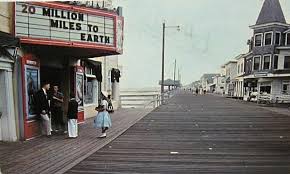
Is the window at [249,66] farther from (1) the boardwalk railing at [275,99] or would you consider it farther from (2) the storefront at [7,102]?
(2) the storefront at [7,102]

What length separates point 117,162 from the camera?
21.2 feet

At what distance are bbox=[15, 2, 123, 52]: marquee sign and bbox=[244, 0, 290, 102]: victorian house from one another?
2605cm

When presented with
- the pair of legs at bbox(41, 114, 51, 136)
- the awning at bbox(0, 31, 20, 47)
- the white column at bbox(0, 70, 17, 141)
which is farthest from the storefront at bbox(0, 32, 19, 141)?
the pair of legs at bbox(41, 114, 51, 136)

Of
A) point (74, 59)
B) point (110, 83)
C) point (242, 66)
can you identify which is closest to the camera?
point (74, 59)

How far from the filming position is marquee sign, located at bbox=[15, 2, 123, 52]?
867 centimetres

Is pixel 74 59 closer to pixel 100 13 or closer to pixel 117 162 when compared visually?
pixel 100 13

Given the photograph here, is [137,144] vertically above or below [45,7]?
below

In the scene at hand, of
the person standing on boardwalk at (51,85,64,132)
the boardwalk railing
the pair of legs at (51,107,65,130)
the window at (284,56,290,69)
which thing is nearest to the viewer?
the person standing on boardwalk at (51,85,64,132)

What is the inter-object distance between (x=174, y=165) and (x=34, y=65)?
6205 mm

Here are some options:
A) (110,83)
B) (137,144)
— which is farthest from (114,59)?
(137,144)

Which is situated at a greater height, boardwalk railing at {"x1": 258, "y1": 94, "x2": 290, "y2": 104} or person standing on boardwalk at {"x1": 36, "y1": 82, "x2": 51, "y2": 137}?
person standing on boardwalk at {"x1": 36, "y1": 82, "x2": 51, "y2": 137}

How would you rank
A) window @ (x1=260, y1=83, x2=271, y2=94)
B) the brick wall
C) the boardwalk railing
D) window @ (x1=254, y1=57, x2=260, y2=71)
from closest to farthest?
1. the brick wall
2. the boardwalk railing
3. window @ (x1=260, y1=83, x2=271, y2=94)
4. window @ (x1=254, y1=57, x2=260, y2=71)

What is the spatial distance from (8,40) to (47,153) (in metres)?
3.48

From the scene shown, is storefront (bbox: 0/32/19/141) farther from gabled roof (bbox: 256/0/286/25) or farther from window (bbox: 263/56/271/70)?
gabled roof (bbox: 256/0/286/25)
